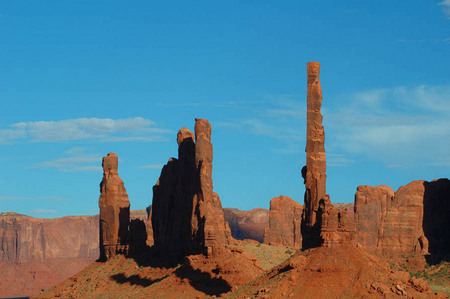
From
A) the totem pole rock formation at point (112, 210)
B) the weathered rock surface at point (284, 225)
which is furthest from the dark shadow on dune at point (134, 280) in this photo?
the weathered rock surface at point (284, 225)

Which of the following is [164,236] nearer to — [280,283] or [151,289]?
[151,289]

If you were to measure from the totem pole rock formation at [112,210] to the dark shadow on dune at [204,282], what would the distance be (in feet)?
106

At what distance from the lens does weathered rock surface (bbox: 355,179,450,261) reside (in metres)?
109

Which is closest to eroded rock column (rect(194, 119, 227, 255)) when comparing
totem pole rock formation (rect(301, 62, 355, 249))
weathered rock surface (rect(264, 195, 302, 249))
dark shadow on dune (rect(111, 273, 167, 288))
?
dark shadow on dune (rect(111, 273, 167, 288))

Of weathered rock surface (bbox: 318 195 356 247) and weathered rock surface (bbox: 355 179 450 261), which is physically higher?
weathered rock surface (bbox: 355 179 450 261)

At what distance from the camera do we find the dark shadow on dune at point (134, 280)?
346ft

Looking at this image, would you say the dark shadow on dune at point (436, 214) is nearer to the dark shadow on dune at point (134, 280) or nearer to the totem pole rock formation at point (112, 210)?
the dark shadow on dune at point (134, 280)

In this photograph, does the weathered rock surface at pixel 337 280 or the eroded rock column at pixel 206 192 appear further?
the eroded rock column at pixel 206 192

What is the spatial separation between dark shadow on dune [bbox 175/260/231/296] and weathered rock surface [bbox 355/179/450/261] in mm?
27403

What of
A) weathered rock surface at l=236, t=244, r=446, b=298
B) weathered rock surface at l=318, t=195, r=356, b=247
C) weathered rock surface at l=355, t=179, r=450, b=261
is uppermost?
weathered rock surface at l=355, t=179, r=450, b=261

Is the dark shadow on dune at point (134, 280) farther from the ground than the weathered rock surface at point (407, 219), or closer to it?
closer to it

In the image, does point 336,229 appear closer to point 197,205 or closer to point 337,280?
point 337,280

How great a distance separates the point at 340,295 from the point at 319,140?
17764 millimetres

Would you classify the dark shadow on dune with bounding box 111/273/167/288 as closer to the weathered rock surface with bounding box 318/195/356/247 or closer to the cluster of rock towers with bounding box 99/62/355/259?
the cluster of rock towers with bounding box 99/62/355/259
